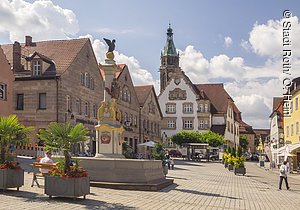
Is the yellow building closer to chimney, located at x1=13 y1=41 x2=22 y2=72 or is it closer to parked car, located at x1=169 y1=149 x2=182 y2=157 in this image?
chimney, located at x1=13 y1=41 x2=22 y2=72

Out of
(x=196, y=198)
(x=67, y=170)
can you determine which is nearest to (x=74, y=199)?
(x=67, y=170)

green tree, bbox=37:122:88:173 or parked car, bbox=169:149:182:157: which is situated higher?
green tree, bbox=37:122:88:173

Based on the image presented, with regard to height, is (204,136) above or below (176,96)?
below

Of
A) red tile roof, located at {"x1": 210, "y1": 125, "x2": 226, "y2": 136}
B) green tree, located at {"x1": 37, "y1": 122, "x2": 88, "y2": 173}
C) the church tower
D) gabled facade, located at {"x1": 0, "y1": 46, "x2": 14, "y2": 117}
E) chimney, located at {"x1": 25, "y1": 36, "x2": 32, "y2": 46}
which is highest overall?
the church tower

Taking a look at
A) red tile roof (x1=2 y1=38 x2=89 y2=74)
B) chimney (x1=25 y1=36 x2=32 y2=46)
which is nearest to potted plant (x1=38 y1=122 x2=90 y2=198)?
red tile roof (x1=2 y1=38 x2=89 y2=74)

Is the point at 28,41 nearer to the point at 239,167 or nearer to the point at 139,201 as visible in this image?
the point at 239,167

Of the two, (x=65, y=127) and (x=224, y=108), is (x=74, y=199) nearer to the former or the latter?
(x=65, y=127)

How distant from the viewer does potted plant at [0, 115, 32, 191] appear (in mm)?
13945

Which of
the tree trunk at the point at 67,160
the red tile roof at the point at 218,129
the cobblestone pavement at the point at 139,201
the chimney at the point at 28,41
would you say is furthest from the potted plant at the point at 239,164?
the red tile roof at the point at 218,129

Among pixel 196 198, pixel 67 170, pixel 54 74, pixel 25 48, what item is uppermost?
pixel 25 48

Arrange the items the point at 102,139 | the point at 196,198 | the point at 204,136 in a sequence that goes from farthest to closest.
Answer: the point at 204,136 < the point at 102,139 < the point at 196,198

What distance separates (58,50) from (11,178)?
32.2 meters

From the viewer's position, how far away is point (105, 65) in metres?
21.3

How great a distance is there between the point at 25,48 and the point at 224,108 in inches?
1862
